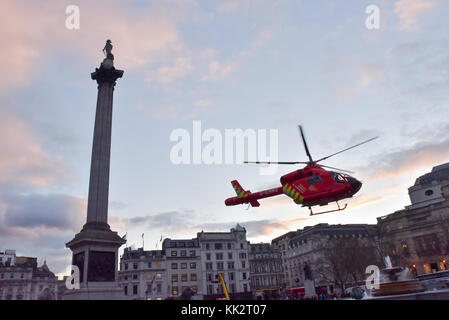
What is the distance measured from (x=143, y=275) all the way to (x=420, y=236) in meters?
62.7

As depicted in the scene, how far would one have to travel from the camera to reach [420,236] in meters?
65.8

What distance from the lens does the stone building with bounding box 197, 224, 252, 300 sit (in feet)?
273

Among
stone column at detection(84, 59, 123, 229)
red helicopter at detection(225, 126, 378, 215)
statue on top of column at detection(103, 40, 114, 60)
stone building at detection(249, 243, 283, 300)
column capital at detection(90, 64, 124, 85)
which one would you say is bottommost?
stone building at detection(249, 243, 283, 300)

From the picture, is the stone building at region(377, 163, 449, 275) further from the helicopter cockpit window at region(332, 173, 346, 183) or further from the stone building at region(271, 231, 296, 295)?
the helicopter cockpit window at region(332, 173, 346, 183)

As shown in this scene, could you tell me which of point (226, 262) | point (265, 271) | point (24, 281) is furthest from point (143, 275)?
point (24, 281)

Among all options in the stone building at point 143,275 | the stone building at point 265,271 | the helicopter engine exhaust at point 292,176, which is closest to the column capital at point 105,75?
the helicopter engine exhaust at point 292,176

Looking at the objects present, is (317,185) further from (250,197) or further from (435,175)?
(435,175)

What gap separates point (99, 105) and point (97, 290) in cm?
2101

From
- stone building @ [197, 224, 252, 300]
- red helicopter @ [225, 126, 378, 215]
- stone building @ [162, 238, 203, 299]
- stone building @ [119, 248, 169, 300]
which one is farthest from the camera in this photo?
stone building @ [197, 224, 252, 300]

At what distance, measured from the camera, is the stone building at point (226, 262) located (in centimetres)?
8312

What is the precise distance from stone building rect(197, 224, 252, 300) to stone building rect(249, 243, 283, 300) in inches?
285

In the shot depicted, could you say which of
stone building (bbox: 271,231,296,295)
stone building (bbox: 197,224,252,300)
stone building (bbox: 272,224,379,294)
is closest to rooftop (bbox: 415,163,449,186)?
stone building (bbox: 272,224,379,294)
